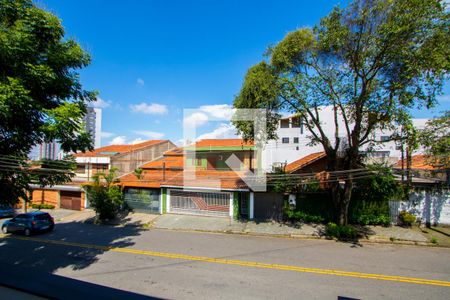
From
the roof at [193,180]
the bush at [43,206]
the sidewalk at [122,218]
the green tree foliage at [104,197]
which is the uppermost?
the roof at [193,180]

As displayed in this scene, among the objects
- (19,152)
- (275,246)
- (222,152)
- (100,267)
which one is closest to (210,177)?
(222,152)

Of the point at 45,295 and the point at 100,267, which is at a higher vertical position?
the point at 45,295

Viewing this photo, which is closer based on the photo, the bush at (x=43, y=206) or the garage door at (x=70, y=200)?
the garage door at (x=70, y=200)

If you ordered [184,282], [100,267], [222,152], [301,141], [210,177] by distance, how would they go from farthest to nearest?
[301,141]
[222,152]
[210,177]
[100,267]
[184,282]

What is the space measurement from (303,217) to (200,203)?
769 centimetres

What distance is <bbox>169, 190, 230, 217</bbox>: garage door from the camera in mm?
18531

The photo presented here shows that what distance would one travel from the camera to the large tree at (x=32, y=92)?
15.6 feet

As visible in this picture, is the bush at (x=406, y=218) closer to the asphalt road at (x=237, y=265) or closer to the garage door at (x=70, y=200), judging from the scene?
the asphalt road at (x=237, y=265)

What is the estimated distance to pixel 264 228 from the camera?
15805 millimetres

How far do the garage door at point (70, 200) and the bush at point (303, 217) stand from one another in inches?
750

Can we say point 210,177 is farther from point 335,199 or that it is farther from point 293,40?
point 293,40

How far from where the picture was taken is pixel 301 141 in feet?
109

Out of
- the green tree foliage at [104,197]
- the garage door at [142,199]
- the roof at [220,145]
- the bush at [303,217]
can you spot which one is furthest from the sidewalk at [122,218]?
the bush at [303,217]

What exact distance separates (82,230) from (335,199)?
1639 centimetres
